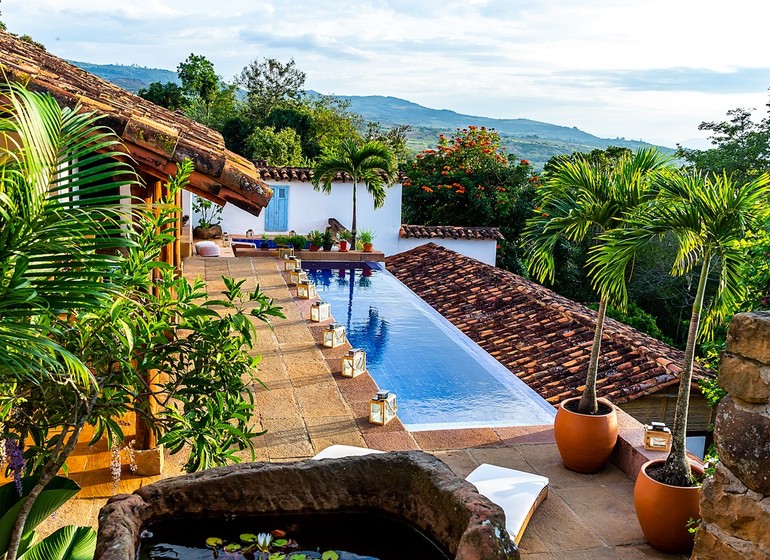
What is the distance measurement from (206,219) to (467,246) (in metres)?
8.05

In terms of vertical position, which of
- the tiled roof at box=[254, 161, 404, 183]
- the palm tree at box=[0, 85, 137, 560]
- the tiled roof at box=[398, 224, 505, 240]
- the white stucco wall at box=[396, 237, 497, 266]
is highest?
the palm tree at box=[0, 85, 137, 560]

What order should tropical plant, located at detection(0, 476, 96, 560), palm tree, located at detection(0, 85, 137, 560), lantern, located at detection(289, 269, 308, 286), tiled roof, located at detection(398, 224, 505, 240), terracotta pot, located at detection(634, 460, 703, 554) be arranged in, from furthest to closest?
tiled roof, located at detection(398, 224, 505, 240)
lantern, located at detection(289, 269, 308, 286)
terracotta pot, located at detection(634, 460, 703, 554)
tropical plant, located at detection(0, 476, 96, 560)
palm tree, located at detection(0, 85, 137, 560)

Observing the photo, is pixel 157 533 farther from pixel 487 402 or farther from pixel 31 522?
→ pixel 487 402

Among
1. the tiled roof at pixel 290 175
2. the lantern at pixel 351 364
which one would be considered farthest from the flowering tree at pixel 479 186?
the lantern at pixel 351 364

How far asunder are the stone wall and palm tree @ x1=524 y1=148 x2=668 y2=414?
251 centimetres

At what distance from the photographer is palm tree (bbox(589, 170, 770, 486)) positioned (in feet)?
15.6

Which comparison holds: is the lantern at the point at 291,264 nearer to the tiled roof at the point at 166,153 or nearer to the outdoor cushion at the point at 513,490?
the tiled roof at the point at 166,153

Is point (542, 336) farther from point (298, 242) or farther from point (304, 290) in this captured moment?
point (298, 242)

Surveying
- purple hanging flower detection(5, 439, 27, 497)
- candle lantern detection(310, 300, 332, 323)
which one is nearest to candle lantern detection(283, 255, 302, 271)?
candle lantern detection(310, 300, 332, 323)

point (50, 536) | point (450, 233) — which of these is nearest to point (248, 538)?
point (50, 536)

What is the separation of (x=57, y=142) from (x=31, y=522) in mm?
2062

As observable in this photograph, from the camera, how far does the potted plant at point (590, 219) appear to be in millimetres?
6152

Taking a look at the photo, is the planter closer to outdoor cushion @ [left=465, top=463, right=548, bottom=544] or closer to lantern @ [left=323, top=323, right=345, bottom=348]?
→ lantern @ [left=323, top=323, right=345, bottom=348]

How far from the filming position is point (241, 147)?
34.4 meters
